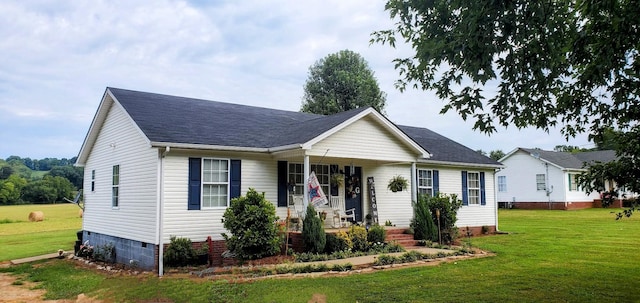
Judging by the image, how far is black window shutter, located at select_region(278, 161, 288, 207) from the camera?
47.6ft

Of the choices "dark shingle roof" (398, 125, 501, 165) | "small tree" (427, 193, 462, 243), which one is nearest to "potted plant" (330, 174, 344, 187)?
"small tree" (427, 193, 462, 243)

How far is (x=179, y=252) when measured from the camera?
39.1ft

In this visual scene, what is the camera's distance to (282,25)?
13289 mm

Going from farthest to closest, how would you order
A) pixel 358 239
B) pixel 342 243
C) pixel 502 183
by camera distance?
pixel 502 183
pixel 358 239
pixel 342 243

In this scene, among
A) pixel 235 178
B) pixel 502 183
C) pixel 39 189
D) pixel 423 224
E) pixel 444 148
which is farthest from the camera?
pixel 39 189

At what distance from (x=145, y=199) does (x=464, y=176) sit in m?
12.8

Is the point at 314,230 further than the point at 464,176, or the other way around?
the point at 464,176

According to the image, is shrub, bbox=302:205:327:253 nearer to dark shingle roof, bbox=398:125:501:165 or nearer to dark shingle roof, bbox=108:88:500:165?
dark shingle roof, bbox=108:88:500:165

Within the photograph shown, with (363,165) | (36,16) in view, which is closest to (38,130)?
(36,16)

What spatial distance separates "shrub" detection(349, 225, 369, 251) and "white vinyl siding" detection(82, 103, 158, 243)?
211 inches

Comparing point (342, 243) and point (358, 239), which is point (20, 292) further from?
point (358, 239)

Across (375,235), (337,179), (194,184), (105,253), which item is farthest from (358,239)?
(105,253)

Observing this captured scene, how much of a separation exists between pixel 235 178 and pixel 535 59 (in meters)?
8.98

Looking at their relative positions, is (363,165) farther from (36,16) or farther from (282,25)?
(36,16)
